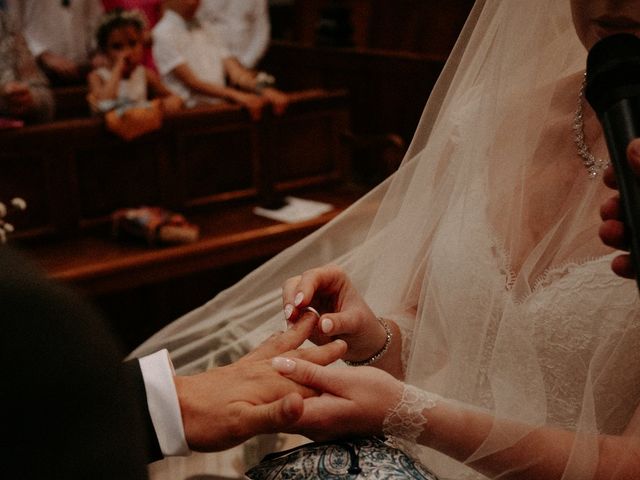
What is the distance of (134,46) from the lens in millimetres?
3994

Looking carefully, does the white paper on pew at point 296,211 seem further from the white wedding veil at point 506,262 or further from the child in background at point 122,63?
the white wedding veil at point 506,262

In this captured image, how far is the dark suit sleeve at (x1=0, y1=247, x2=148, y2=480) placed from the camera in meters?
0.57

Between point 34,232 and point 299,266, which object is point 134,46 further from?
point 299,266

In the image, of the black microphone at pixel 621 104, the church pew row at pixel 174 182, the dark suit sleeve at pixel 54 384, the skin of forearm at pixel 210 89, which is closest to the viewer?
the dark suit sleeve at pixel 54 384

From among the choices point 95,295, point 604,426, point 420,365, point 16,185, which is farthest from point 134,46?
point 604,426

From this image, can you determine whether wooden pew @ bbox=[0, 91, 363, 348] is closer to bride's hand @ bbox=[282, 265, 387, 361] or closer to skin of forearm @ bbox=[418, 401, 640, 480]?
bride's hand @ bbox=[282, 265, 387, 361]

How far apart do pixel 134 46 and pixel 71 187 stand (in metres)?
A: 0.92

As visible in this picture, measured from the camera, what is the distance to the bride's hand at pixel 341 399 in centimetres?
119

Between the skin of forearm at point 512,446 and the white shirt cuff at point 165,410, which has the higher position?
the white shirt cuff at point 165,410

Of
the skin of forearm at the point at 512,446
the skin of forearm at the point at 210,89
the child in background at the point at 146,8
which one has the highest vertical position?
the child in background at the point at 146,8

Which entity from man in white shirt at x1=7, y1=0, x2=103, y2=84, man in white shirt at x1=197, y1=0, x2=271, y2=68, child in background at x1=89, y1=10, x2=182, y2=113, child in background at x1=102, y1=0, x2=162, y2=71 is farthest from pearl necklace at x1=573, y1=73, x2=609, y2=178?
man in white shirt at x1=197, y1=0, x2=271, y2=68

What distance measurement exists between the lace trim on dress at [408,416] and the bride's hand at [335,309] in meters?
0.22

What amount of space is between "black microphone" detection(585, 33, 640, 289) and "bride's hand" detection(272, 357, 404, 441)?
541mm

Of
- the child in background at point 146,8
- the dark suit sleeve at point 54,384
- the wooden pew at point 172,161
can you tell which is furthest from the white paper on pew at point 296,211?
the dark suit sleeve at point 54,384
